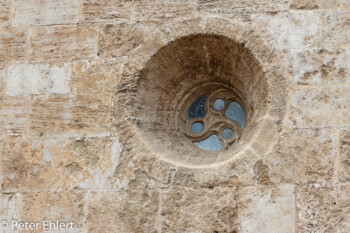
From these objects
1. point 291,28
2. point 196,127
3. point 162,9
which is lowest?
point 196,127

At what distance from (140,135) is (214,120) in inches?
29.2

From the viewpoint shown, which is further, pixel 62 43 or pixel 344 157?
pixel 62 43

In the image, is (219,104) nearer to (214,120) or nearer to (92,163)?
(214,120)

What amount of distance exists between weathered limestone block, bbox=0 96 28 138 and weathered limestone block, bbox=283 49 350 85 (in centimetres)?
211

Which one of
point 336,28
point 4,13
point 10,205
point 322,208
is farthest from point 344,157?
point 4,13

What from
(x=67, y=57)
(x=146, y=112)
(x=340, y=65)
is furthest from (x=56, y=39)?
(x=340, y=65)

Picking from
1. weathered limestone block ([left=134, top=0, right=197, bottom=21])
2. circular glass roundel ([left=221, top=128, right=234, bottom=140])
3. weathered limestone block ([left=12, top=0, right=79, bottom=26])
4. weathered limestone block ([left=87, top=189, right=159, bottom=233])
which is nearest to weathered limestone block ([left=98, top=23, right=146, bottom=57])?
weathered limestone block ([left=134, top=0, right=197, bottom=21])

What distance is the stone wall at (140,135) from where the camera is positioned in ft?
11.7

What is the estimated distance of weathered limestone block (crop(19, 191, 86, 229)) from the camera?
3791mm

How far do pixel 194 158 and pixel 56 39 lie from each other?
1.51 meters

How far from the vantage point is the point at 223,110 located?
4.32 metres

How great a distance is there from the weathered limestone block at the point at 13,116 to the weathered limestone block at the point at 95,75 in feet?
1.47

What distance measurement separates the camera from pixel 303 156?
141 inches

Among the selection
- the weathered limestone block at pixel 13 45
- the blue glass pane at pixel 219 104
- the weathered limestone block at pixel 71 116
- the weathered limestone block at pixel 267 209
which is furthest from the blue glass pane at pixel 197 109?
the weathered limestone block at pixel 13 45
